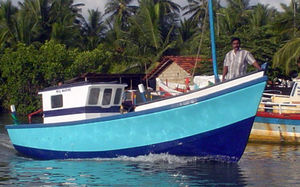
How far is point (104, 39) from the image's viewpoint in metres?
58.1

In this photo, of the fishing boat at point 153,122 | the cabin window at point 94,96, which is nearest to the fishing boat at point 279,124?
the fishing boat at point 153,122

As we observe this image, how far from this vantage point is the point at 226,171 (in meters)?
15.8

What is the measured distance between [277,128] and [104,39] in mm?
36238

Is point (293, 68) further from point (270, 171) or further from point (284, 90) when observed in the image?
point (270, 171)

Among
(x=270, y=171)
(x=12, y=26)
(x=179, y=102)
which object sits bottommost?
(x=270, y=171)

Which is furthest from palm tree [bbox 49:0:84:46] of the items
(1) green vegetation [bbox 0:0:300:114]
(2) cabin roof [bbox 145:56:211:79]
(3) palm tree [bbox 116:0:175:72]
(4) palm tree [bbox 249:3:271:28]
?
(4) palm tree [bbox 249:3:271:28]

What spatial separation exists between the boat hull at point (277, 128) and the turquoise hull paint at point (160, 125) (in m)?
7.90

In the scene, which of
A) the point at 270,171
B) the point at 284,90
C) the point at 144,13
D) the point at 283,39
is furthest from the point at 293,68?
the point at 270,171

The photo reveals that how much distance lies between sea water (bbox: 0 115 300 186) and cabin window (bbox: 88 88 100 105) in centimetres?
177

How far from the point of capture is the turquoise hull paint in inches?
628

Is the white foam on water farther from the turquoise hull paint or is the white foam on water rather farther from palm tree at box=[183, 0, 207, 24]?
palm tree at box=[183, 0, 207, 24]

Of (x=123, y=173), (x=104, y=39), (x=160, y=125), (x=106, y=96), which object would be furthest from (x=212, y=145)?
(x=104, y=39)

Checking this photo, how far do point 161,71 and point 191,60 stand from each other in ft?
9.02

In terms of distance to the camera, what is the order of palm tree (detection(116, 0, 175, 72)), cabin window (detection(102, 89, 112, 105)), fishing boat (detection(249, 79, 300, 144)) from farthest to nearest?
palm tree (detection(116, 0, 175, 72)) < fishing boat (detection(249, 79, 300, 144)) < cabin window (detection(102, 89, 112, 105))
